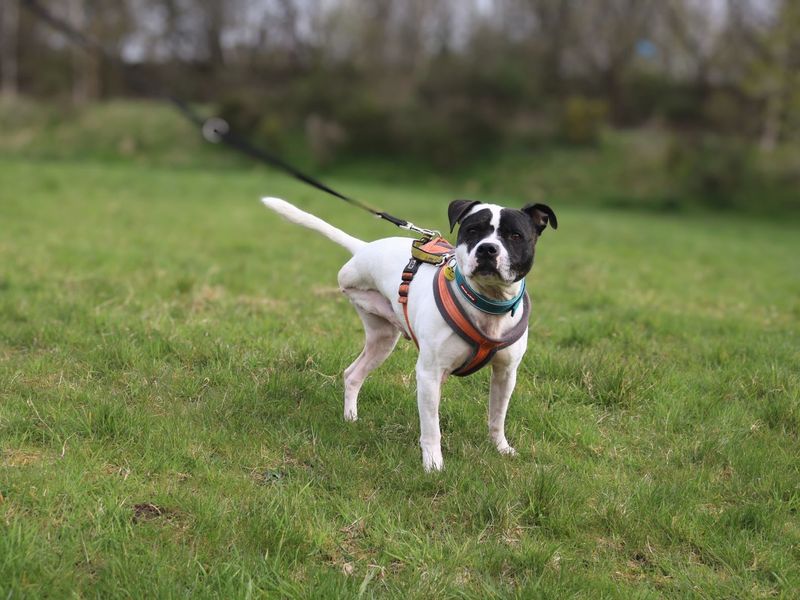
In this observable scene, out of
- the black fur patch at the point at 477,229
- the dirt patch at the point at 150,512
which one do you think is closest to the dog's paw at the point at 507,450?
the black fur patch at the point at 477,229

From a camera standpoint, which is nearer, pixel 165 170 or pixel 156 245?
pixel 156 245

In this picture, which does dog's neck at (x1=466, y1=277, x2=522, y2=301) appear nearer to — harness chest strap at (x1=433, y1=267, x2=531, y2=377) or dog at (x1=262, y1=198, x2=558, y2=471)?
dog at (x1=262, y1=198, x2=558, y2=471)

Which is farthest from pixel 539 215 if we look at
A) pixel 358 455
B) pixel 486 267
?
pixel 358 455

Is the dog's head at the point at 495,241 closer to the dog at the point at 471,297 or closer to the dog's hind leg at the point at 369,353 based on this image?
the dog at the point at 471,297

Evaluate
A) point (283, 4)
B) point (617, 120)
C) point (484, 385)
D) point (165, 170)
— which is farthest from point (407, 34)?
point (484, 385)

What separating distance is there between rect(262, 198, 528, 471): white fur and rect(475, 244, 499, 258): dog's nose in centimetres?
23

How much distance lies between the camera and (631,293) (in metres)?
8.71

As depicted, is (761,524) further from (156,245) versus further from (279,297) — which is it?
(156,245)

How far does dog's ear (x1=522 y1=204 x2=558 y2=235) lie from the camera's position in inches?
164

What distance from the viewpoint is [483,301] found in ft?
13.2

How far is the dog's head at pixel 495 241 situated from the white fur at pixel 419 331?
0.26ft

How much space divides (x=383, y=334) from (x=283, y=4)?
37321mm

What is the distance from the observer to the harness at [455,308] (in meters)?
4.02

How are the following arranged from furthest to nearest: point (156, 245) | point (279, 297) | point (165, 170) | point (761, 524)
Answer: point (165, 170)
point (156, 245)
point (279, 297)
point (761, 524)
